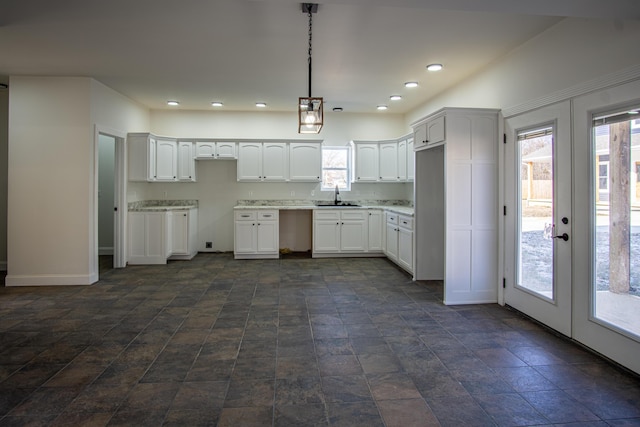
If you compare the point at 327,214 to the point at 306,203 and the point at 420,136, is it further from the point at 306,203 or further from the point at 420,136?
the point at 420,136

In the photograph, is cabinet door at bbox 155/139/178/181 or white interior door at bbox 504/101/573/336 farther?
cabinet door at bbox 155/139/178/181

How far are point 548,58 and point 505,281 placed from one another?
2181mm

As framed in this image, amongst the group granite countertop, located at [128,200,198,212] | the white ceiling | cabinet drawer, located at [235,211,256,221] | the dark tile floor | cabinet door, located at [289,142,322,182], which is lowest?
the dark tile floor

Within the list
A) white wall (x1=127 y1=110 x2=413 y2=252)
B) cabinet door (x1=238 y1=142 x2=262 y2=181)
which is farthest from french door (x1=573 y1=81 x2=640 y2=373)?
cabinet door (x1=238 y1=142 x2=262 y2=181)

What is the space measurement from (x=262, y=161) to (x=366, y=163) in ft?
6.17

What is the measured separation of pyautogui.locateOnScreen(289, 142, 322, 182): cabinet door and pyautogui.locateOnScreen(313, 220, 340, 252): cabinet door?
0.90m

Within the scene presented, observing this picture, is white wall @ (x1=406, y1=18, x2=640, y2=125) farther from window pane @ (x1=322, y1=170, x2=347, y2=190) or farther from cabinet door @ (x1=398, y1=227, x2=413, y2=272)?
window pane @ (x1=322, y1=170, x2=347, y2=190)

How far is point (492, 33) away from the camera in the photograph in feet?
11.4

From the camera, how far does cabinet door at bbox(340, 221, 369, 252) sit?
6641 mm

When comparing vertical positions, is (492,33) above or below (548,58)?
above

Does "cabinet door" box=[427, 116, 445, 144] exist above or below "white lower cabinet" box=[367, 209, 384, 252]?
above

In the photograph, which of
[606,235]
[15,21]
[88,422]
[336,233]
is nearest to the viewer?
[88,422]

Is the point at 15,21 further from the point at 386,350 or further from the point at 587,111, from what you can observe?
the point at 587,111

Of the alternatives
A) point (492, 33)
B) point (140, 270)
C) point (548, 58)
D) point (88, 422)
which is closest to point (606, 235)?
point (548, 58)
